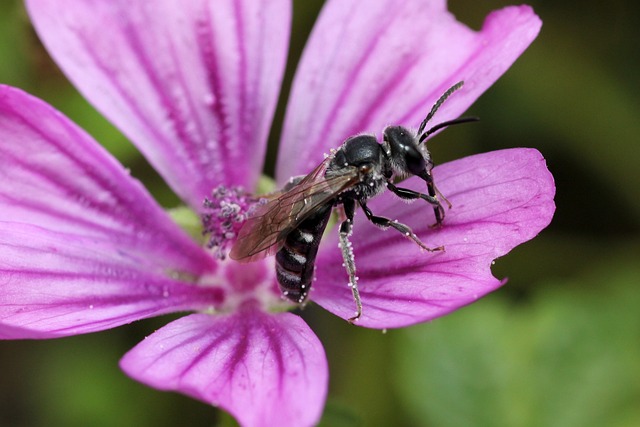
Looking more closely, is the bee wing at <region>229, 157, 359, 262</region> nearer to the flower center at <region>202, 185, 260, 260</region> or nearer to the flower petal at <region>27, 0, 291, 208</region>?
the flower center at <region>202, 185, 260, 260</region>

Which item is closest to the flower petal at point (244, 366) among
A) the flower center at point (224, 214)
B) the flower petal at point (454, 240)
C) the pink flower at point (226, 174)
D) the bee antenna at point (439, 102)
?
the pink flower at point (226, 174)

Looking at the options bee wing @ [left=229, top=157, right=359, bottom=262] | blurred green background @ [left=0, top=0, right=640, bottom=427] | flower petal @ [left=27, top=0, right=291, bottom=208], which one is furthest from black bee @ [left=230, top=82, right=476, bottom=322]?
blurred green background @ [left=0, top=0, right=640, bottom=427]

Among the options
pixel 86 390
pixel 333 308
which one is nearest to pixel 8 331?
pixel 333 308

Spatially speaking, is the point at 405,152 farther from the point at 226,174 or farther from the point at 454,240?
the point at 226,174

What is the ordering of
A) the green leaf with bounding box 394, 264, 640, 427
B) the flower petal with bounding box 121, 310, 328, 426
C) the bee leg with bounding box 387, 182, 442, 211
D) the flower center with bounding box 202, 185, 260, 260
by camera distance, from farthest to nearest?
the green leaf with bounding box 394, 264, 640, 427
the flower center with bounding box 202, 185, 260, 260
the bee leg with bounding box 387, 182, 442, 211
the flower petal with bounding box 121, 310, 328, 426

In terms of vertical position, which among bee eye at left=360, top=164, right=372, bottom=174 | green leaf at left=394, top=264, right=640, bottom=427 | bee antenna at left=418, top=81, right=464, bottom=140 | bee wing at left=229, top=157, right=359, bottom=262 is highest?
bee antenna at left=418, top=81, right=464, bottom=140

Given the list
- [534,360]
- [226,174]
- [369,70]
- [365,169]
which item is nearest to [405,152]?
[365,169]
